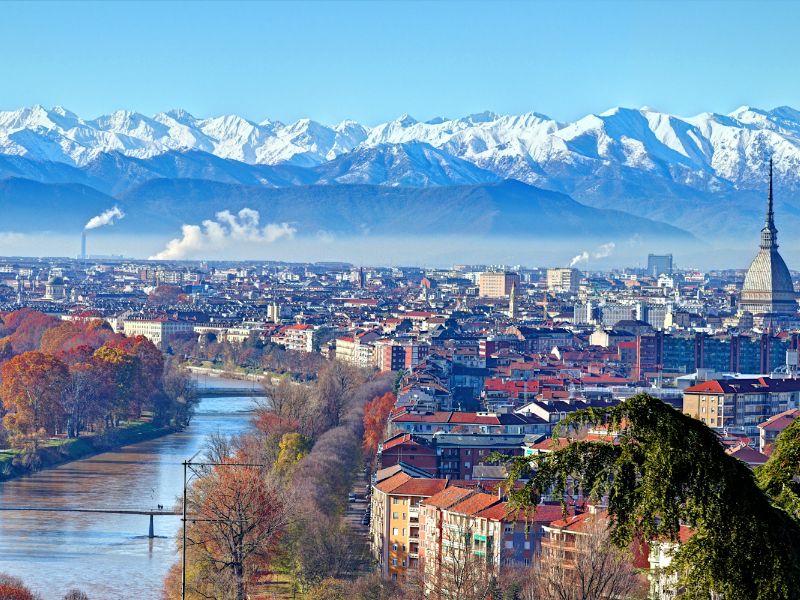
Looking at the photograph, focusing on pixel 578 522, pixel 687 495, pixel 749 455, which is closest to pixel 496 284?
pixel 749 455

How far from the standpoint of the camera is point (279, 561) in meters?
19.6

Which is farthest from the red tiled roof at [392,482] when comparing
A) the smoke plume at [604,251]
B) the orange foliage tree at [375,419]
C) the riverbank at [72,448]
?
the smoke plume at [604,251]

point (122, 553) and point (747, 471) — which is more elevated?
point (747, 471)

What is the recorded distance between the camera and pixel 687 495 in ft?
19.2

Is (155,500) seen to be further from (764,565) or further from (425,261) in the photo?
(425,261)

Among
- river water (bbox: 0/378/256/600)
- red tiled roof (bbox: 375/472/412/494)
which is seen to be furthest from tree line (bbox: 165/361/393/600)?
river water (bbox: 0/378/256/600)

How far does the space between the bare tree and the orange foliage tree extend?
1432 centimetres

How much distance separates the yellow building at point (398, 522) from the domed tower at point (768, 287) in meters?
58.6

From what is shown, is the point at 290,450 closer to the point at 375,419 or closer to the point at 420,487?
the point at 375,419

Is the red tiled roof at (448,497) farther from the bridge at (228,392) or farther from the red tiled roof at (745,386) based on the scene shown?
the bridge at (228,392)

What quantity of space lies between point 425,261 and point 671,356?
440ft

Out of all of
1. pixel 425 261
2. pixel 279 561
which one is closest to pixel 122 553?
pixel 279 561

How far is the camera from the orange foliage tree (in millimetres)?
30844

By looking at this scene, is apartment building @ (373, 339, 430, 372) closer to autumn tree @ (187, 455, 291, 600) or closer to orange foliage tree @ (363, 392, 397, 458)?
orange foliage tree @ (363, 392, 397, 458)
